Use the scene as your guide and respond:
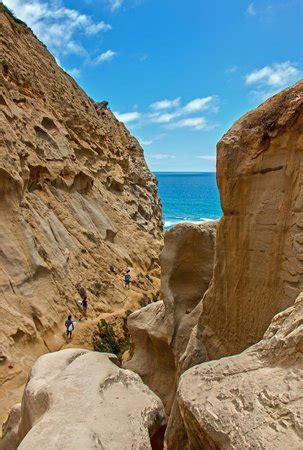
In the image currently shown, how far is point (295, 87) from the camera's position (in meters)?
5.75

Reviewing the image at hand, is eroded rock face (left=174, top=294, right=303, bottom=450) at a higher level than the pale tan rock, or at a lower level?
higher

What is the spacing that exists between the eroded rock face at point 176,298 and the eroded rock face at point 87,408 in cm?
302

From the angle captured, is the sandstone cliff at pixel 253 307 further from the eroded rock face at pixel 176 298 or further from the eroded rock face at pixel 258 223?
the eroded rock face at pixel 176 298

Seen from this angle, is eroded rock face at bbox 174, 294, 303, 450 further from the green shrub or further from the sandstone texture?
the green shrub

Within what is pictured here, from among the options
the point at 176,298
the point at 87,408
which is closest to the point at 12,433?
the point at 87,408

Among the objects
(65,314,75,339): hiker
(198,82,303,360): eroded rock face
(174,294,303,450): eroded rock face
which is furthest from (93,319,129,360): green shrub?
(174,294,303,450): eroded rock face

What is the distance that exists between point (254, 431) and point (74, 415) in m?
2.36

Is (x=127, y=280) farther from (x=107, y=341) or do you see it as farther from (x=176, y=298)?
(x=176, y=298)

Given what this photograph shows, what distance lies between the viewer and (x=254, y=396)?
3.68 meters

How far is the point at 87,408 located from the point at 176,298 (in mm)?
5076

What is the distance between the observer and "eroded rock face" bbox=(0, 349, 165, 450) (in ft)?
14.3

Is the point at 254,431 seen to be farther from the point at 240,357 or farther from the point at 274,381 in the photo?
the point at 240,357

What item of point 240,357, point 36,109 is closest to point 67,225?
point 36,109

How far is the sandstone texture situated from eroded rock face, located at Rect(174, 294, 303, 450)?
8.45m
